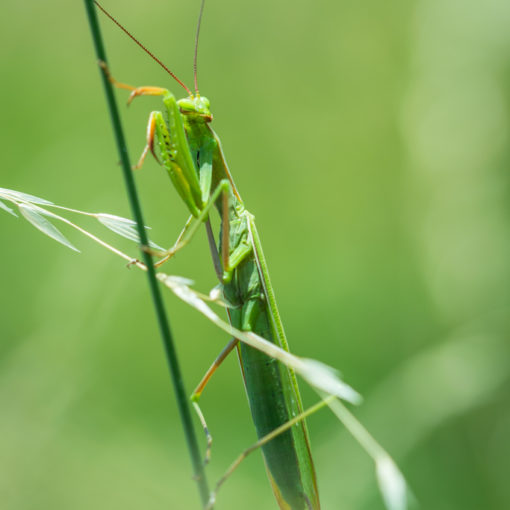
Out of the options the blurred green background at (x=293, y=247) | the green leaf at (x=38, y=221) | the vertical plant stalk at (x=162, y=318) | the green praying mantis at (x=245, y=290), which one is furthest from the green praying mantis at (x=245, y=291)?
the blurred green background at (x=293, y=247)

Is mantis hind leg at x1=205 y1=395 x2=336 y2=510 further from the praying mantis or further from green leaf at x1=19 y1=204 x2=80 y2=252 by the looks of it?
green leaf at x1=19 y1=204 x2=80 y2=252

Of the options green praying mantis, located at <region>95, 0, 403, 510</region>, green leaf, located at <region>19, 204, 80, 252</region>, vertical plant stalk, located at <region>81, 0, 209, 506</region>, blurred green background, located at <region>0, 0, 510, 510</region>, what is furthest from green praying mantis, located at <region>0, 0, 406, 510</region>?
blurred green background, located at <region>0, 0, 510, 510</region>

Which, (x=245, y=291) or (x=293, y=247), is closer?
(x=245, y=291)

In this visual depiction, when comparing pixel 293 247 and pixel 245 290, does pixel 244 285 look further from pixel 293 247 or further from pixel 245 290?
pixel 293 247

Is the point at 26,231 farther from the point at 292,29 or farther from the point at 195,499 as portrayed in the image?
the point at 292,29

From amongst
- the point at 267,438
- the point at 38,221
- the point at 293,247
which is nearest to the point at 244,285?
the point at 267,438

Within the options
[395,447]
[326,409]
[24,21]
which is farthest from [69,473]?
[24,21]

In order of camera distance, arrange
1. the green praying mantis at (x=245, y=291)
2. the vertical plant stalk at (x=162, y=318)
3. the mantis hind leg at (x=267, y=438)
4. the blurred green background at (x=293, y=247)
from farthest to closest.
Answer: the blurred green background at (x=293, y=247)
the green praying mantis at (x=245, y=291)
the mantis hind leg at (x=267, y=438)
the vertical plant stalk at (x=162, y=318)

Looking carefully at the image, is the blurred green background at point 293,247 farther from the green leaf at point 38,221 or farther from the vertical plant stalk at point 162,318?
the vertical plant stalk at point 162,318
